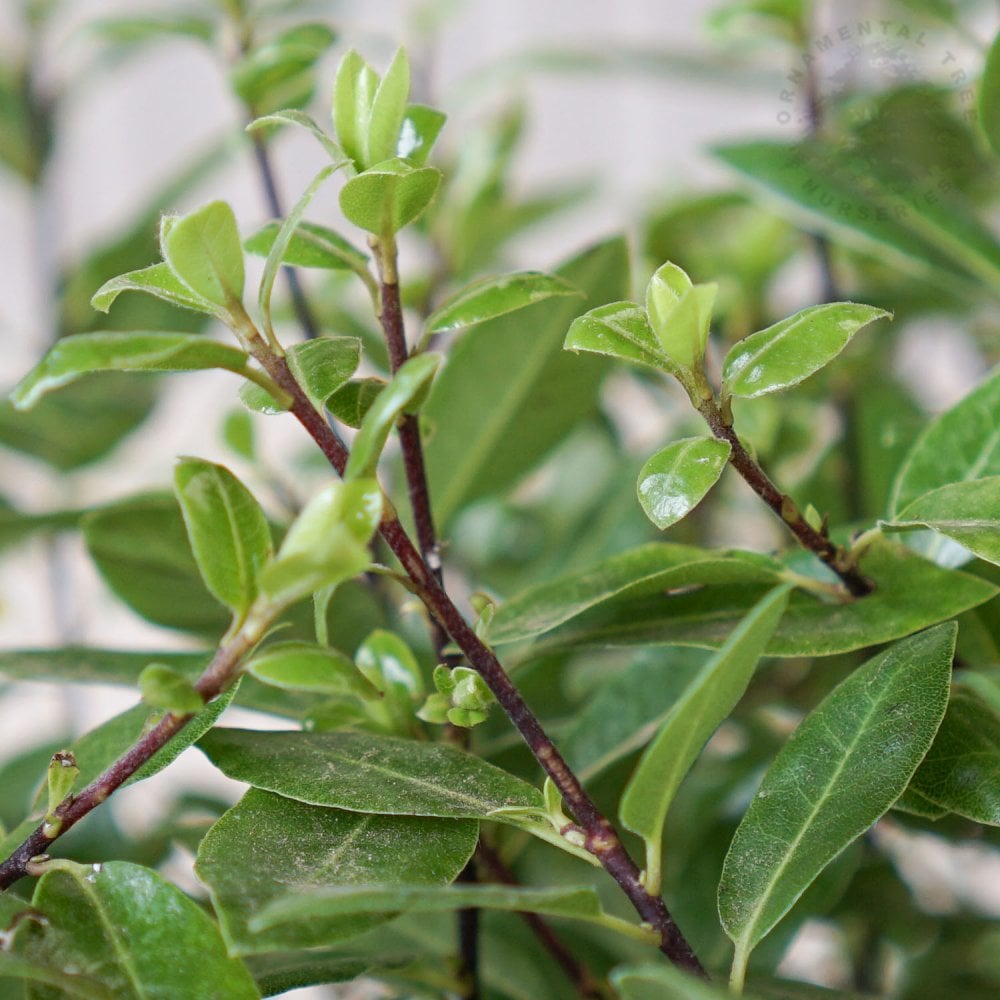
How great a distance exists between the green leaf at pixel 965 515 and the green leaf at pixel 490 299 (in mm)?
137

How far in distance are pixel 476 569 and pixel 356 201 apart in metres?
0.48

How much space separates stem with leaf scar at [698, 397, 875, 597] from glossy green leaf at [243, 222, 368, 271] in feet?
0.46

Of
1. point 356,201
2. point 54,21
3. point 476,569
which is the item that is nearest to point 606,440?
point 476,569

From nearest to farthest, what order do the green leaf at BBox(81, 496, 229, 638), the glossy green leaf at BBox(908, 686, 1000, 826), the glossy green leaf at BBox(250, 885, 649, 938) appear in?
the glossy green leaf at BBox(250, 885, 649, 938)
the glossy green leaf at BBox(908, 686, 1000, 826)
the green leaf at BBox(81, 496, 229, 638)

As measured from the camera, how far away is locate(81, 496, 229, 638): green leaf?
1.67 ft

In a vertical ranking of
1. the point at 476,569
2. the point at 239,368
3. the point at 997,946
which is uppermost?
the point at 239,368

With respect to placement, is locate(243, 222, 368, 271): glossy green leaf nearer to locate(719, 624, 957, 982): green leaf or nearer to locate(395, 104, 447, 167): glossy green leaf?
locate(395, 104, 447, 167): glossy green leaf

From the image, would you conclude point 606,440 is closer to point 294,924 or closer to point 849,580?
point 849,580

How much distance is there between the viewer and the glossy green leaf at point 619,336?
35 centimetres

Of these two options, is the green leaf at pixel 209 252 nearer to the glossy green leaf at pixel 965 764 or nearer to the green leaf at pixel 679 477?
the green leaf at pixel 679 477

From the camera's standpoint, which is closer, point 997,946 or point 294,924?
point 294,924

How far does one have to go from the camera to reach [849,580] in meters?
0.40

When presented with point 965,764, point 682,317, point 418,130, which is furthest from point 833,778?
point 418,130

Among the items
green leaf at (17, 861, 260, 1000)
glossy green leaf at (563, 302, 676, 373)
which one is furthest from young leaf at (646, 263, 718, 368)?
green leaf at (17, 861, 260, 1000)
